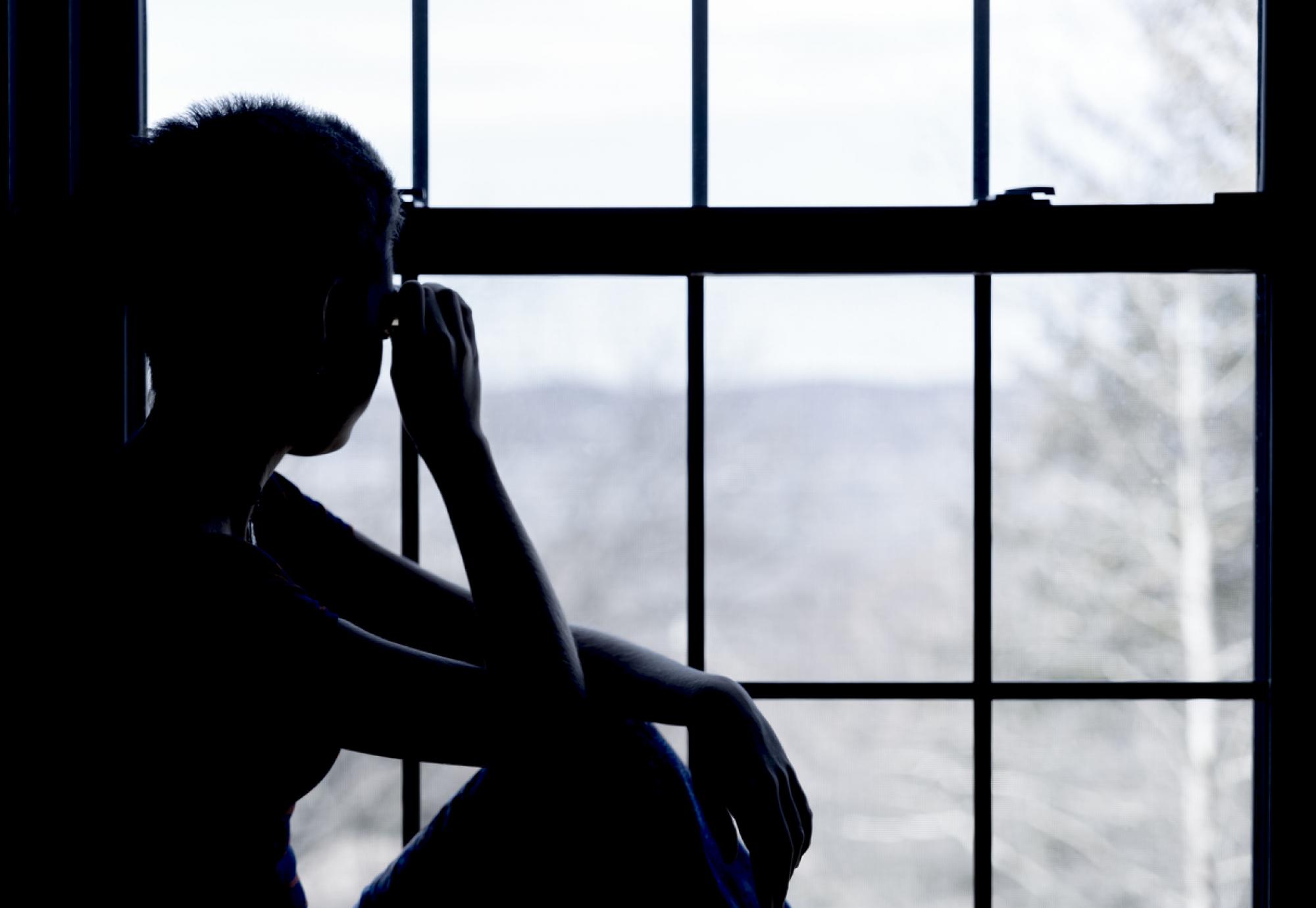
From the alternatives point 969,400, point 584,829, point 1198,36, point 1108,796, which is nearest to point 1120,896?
point 1108,796

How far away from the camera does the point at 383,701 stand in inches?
28.4

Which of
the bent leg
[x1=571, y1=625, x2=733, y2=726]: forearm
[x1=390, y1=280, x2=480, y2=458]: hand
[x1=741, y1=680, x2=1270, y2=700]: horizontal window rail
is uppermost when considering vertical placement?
[x1=390, y1=280, x2=480, y2=458]: hand

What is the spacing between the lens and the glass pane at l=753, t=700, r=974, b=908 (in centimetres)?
114

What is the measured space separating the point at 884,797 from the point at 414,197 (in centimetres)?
94

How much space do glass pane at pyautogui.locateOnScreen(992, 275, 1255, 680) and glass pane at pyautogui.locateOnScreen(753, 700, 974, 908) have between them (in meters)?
0.13

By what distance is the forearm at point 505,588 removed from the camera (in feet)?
2.49

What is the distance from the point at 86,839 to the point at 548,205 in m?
0.79

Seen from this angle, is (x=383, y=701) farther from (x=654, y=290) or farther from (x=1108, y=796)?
(x=1108, y=796)

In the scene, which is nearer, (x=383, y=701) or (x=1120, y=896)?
(x=383, y=701)

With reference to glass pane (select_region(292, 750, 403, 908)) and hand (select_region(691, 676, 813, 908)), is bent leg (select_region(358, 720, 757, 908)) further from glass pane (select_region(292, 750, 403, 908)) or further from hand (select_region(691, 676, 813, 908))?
glass pane (select_region(292, 750, 403, 908))

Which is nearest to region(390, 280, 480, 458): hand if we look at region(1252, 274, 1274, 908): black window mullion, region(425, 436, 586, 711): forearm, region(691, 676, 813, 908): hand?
region(425, 436, 586, 711): forearm

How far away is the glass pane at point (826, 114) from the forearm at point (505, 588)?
0.52 metres

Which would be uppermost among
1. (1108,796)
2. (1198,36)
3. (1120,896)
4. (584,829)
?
(1198,36)

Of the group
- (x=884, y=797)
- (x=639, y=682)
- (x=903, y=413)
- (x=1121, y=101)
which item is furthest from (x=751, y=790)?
(x=1121, y=101)
